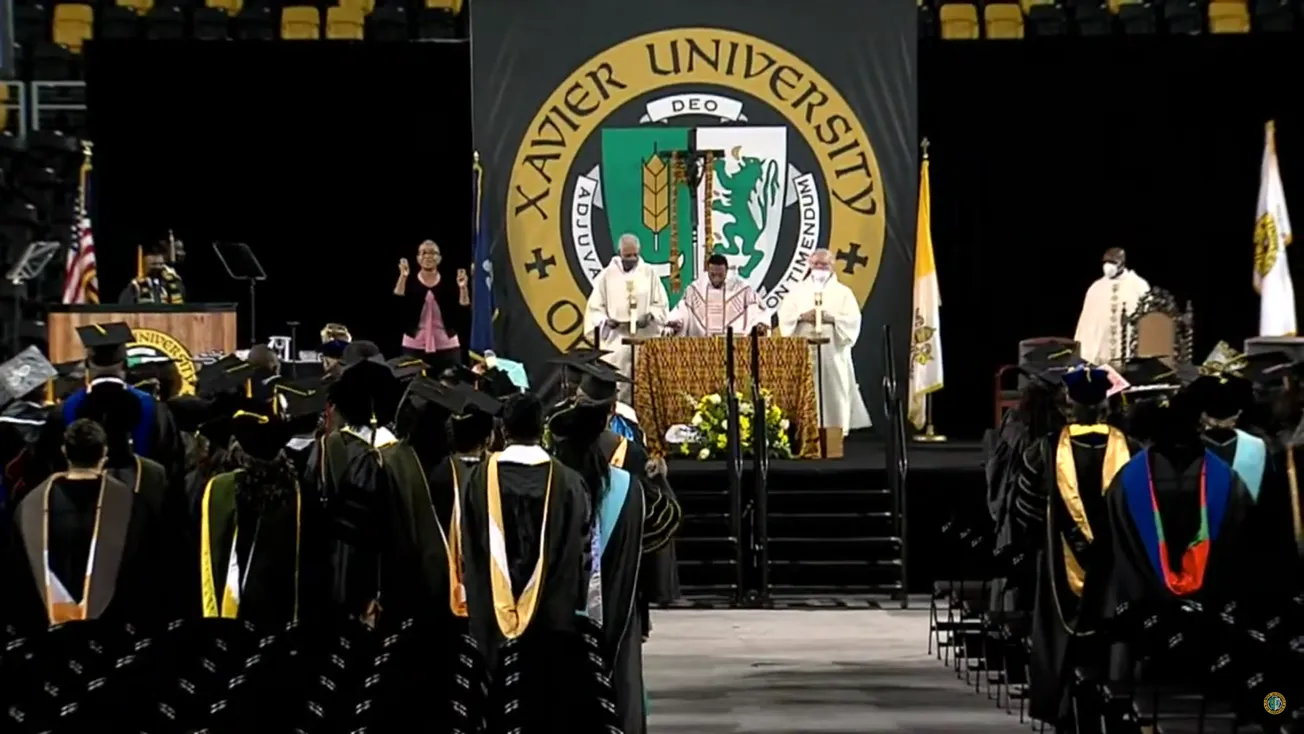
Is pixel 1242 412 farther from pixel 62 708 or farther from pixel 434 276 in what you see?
pixel 434 276

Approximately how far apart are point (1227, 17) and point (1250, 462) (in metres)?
12.7

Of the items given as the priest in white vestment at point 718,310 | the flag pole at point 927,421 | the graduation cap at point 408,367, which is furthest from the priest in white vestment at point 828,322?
the graduation cap at point 408,367

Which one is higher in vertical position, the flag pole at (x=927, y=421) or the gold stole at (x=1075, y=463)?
the gold stole at (x=1075, y=463)

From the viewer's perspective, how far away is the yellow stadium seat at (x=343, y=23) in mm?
19906

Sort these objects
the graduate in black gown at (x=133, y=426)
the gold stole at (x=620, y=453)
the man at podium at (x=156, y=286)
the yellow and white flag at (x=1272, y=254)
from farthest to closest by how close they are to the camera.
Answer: the yellow and white flag at (x=1272, y=254) < the man at podium at (x=156, y=286) < the gold stole at (x=620, y=453) < the graduate in black gown at (x=133, y=426)

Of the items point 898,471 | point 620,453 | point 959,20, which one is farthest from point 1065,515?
point 959,20

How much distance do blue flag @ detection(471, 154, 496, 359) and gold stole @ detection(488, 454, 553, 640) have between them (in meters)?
10.4

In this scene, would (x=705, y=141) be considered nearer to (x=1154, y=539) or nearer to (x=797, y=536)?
(x=797, y=536)

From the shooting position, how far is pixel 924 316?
18.0m

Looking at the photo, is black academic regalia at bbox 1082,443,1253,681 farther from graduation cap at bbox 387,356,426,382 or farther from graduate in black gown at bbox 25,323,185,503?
graduate in black gown at bbox 25,323,185,503

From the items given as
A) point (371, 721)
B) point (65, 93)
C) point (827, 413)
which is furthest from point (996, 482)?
point (65, 93)

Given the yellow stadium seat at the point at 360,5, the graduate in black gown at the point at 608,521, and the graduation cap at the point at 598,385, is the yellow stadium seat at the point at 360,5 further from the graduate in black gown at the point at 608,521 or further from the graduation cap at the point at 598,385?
the graduate in black gown at the point at 608,521

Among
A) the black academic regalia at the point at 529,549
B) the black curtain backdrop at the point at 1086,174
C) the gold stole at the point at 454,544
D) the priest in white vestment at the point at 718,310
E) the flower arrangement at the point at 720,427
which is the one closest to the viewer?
the black academic regalia at the point at 529,549

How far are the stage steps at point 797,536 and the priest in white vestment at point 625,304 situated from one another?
2.13 metres
